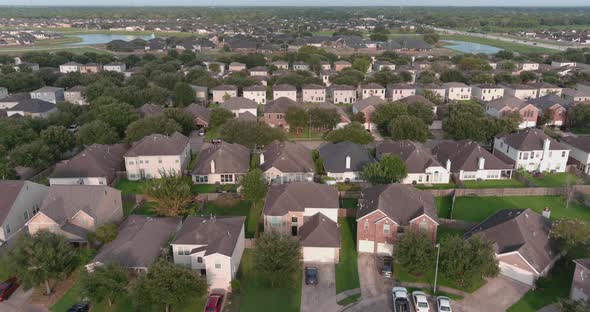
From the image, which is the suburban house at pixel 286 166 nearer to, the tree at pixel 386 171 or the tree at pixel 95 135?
the tree at pixel 386 171

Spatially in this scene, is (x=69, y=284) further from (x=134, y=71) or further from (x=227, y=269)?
(x=134, y=71)

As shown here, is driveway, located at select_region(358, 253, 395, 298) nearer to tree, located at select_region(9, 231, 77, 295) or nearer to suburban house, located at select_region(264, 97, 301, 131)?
tree, located at select_region(9, 231, 77, 295)

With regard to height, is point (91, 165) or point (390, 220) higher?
point (390, 220)

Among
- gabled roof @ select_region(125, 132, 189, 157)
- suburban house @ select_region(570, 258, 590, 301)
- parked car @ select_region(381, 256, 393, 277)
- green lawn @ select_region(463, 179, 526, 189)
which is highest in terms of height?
gabled roof @ select_region(125, 132, 189, 157)

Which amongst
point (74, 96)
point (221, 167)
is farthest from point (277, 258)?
point (74, 96)

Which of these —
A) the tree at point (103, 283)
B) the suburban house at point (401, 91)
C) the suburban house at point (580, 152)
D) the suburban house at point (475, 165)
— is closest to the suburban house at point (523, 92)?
the suburban house at point (401, 91)

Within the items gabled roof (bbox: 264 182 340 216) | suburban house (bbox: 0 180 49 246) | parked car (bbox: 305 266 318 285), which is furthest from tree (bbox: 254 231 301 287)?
suburban house (bbox: 0 180 49 246)

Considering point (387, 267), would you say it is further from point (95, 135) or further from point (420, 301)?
point (95, 135)
